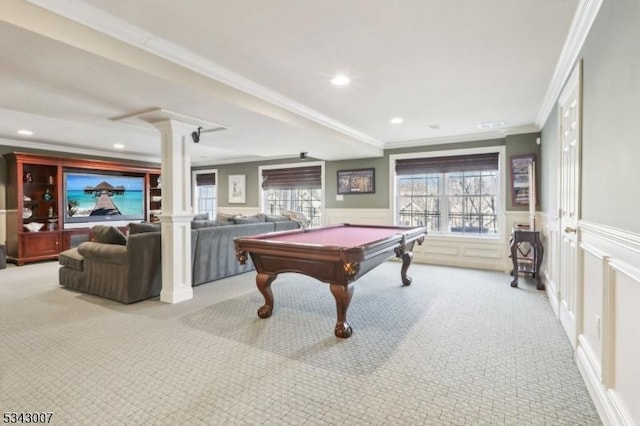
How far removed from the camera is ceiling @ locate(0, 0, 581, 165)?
1.98 metres

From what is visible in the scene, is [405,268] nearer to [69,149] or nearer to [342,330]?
[342,330]

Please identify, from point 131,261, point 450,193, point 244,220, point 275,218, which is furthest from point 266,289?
point 450,193

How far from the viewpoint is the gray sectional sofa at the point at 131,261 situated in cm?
367

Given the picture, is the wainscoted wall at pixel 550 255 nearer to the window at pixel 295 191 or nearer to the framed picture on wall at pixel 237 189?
the window at pixel 295 191

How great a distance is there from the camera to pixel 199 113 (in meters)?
3.43

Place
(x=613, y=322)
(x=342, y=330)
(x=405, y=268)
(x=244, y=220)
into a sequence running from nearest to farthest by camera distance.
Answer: (x=613, y=322) → (x=342, y=330) → (x=405, y=268) → (x=244, y=220)

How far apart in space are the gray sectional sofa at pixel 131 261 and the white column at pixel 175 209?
19 cm

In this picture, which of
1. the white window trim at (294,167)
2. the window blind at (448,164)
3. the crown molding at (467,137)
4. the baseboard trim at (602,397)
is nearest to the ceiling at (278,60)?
the crown molding at (467,137)

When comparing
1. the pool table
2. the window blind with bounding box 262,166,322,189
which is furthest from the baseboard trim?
the window blind with bounding box 262,166,322,189

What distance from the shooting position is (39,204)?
6570mm

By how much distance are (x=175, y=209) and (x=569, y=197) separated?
3837 millimetres

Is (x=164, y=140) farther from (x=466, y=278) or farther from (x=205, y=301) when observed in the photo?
(x=466, y=278)

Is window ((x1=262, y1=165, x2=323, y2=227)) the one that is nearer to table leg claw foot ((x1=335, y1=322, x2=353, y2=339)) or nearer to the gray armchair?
the gray armchair

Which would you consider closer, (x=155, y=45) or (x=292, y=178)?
(x=155, y=45)
